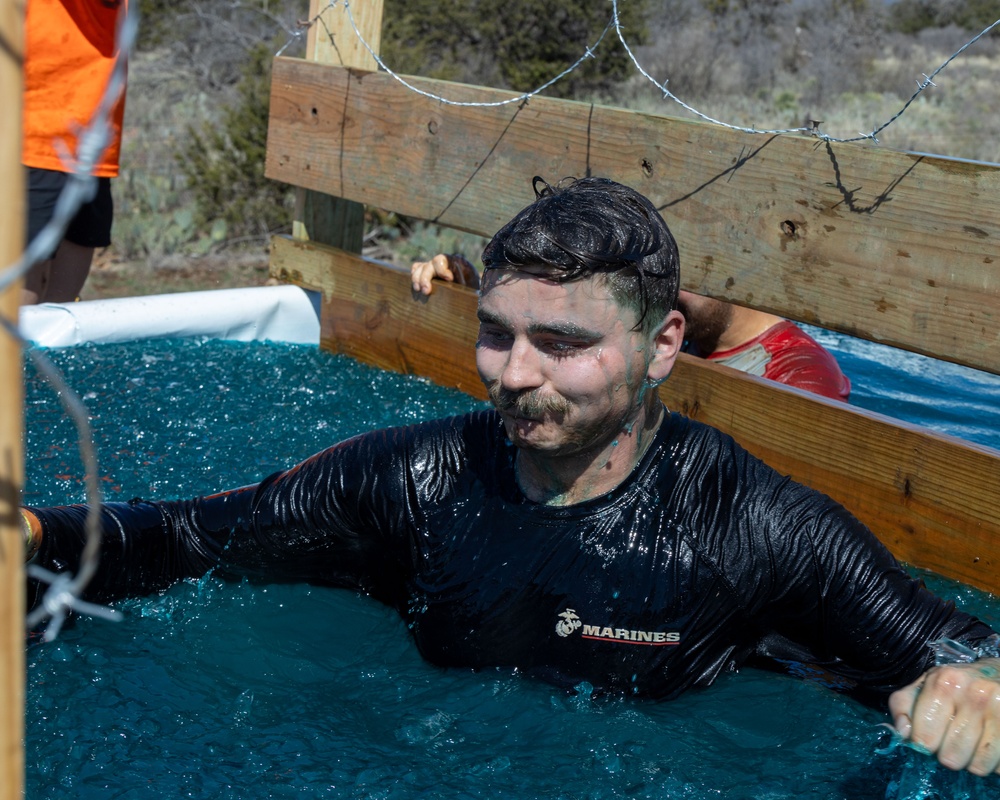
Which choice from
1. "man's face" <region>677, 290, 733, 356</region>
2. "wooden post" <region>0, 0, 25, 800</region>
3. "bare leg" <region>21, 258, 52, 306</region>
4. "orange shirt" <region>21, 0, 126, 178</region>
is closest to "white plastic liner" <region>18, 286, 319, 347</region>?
"bare leg" <region>21, 258, 52, 306</region>

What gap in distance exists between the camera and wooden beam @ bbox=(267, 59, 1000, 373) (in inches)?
124

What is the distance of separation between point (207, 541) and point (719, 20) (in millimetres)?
18543

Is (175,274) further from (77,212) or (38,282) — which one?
(77,212)

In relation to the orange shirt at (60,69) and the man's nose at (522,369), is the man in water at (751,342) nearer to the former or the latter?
the orange shirt at (60,69)

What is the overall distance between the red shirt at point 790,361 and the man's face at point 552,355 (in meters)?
1.99

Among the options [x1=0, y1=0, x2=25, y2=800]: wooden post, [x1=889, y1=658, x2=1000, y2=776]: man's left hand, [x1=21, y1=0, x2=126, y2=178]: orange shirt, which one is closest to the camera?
[x1=0, y1=0, x2=25, y2=800]: wooden post

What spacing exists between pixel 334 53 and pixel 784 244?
242 cm

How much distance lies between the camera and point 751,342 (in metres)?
4.44

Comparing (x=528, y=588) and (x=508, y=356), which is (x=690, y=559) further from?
(x=508, y=356)

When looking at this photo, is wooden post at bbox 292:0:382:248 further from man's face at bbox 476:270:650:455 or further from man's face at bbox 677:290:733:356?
man's face at bbox 476:270:650:455

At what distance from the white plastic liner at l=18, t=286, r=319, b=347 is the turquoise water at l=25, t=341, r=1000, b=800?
2.30 meters

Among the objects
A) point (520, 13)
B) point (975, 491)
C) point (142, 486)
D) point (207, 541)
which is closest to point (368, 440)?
point (207, 541)

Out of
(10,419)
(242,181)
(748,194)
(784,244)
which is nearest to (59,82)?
(748,194)

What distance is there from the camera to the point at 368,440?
104 inches
